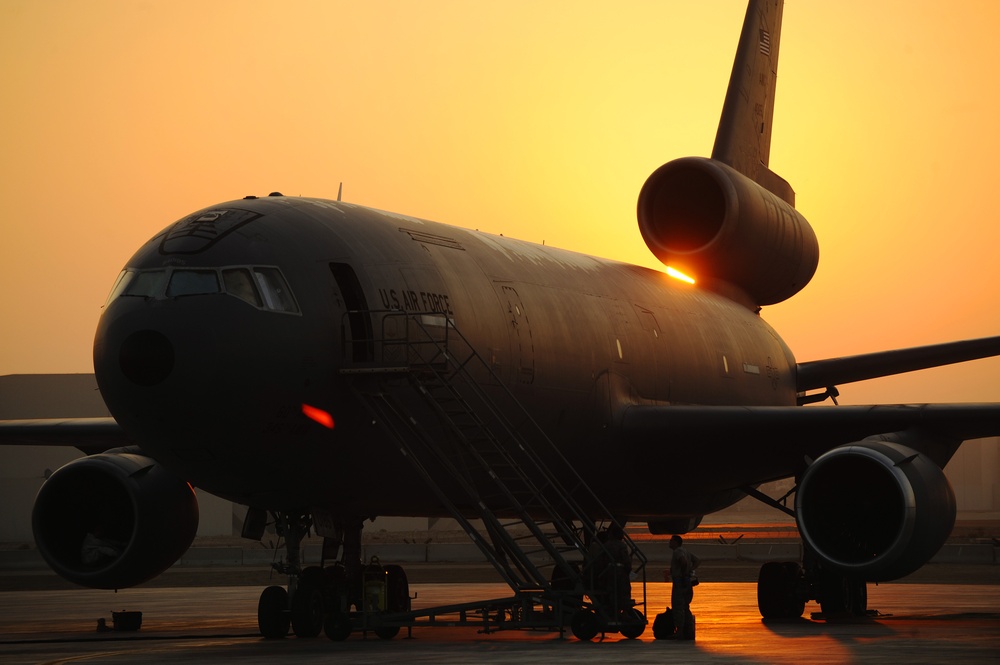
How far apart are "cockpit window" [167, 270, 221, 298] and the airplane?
2 cm

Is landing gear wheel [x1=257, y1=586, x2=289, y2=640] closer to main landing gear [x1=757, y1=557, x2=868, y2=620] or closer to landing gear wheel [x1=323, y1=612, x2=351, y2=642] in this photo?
landing gear wheel [x1=323, y1=612, x2=351, y2=642]

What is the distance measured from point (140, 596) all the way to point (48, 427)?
1121 cm

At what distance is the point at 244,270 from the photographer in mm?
16422

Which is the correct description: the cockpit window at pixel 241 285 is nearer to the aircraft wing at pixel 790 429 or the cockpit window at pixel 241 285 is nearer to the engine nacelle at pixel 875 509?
the aircraft wing at pixel 790 429

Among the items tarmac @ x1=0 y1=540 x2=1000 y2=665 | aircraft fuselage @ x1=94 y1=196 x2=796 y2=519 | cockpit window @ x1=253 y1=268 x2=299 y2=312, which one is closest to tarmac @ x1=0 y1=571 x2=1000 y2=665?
tarmac @ x1=0 y1=540 x2=1000 y2=665

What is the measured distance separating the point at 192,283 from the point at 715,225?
14735 mm

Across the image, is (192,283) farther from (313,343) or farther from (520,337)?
(520,337)

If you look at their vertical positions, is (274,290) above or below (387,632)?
above

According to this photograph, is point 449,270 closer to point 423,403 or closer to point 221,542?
point 423,403

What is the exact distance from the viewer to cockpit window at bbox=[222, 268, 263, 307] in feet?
53.1

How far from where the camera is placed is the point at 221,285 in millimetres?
16219

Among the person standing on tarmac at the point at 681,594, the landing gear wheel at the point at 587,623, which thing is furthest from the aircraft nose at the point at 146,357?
the person standing on tarmac at the point at 681,594

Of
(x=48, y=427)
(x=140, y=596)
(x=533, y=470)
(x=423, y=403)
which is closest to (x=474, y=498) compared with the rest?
(x=423, y=403)

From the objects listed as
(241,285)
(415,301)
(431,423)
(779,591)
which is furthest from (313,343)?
(779,591)
